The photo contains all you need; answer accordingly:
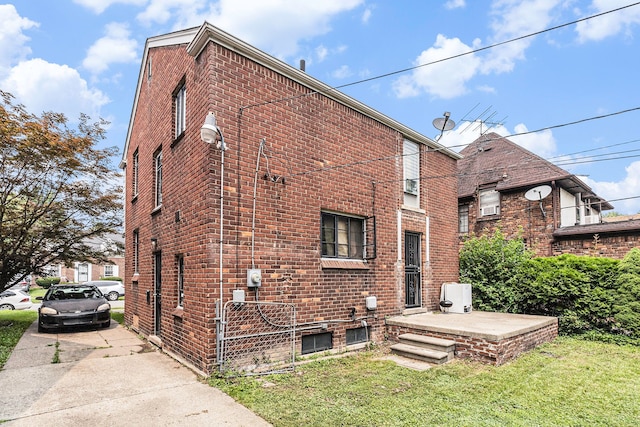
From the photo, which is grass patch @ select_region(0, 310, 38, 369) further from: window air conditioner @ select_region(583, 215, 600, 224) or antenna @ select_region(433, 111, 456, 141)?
window air conditioner @ select_region(583, 215, 600, 224)

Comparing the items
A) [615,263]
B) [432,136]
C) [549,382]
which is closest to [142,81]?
[432,136]

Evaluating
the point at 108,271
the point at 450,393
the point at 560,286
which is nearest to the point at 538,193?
the point at 560,286

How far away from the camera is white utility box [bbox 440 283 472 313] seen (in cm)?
1015

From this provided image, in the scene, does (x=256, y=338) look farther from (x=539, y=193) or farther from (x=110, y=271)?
(x=110, y=271)

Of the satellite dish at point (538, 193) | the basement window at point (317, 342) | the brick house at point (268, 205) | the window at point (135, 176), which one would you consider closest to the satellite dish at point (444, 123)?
the brick house at point (268, 205)

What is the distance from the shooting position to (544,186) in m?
14.6

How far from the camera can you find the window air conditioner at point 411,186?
9969 millimetres

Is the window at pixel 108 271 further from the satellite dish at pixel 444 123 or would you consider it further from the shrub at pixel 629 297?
the shrub at pixel 629 297

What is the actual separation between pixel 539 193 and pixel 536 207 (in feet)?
3.31

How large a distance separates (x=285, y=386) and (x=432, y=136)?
8.14 metres

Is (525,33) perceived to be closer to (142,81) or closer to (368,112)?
(368,112)

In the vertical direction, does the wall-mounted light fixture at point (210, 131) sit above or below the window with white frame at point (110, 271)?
above

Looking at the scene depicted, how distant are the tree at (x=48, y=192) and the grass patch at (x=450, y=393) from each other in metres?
9.35

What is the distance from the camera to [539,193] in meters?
14.7
